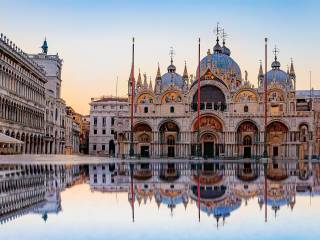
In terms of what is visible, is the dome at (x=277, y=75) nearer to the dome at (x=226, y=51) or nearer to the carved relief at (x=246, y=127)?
the dome at (x=226, y=51)

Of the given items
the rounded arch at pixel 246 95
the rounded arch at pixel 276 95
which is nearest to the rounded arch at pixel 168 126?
the rounded arch at pixel 246 95

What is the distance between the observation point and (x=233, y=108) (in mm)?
74375

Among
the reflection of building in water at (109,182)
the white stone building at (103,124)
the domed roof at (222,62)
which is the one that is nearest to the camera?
the reflection of building in water at (109,182)

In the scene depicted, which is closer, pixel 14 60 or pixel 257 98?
pixel 14 60

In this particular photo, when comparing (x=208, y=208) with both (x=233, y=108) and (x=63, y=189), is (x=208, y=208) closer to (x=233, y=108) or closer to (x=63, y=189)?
(x=63, y=189)

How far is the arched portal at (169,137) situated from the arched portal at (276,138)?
14271mm

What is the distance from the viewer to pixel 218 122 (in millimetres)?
74250

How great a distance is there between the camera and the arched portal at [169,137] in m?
75.9

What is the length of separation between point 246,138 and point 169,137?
1195 centimetres

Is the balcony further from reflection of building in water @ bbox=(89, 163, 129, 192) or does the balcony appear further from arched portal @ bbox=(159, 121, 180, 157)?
reflection of building in water @ bbox=(89, 163, 129, 192)

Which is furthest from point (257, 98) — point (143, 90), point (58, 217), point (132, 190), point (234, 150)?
point (58, 217)

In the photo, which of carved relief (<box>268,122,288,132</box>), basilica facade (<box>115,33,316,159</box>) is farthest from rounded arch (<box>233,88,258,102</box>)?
carved relief (<box>268,122,288,132</box>)

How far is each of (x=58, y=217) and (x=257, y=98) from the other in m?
68.8

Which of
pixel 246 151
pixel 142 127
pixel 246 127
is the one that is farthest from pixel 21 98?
pixel 246 151
